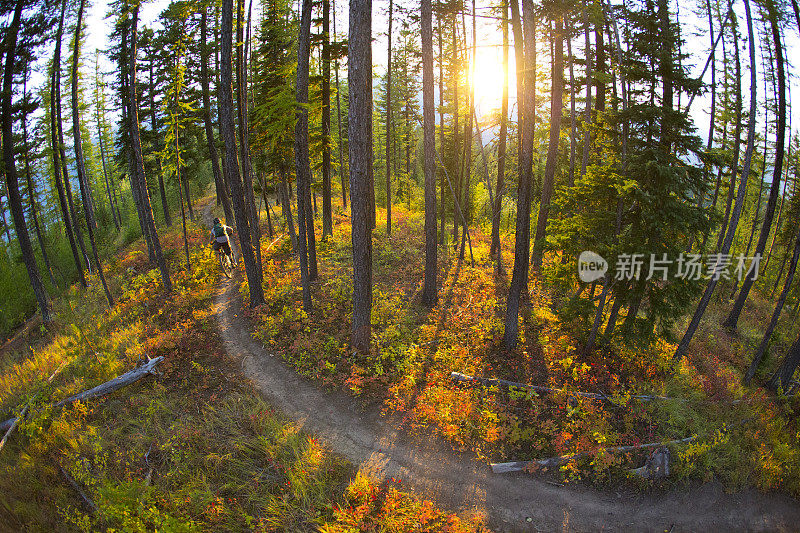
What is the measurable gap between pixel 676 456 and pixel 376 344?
27.3 ft

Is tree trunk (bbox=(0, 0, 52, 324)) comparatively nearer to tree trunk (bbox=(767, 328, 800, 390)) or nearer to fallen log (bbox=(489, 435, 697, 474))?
fallen log (bbox=(489, 435, 697, 474))

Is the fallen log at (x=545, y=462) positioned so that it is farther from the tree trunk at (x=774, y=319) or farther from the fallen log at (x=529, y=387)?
the tree trunk at (x=774, y=319)

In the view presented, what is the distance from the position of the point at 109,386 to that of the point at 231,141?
8.51 metres

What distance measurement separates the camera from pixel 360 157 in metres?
9.13

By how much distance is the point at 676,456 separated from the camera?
8086 mm

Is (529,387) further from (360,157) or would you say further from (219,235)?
(219,235)

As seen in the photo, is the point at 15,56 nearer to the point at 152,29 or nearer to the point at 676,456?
the point at 152,29

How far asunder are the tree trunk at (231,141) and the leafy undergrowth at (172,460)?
9.83ft

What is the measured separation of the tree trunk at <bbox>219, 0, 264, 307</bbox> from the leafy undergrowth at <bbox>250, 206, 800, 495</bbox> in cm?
117

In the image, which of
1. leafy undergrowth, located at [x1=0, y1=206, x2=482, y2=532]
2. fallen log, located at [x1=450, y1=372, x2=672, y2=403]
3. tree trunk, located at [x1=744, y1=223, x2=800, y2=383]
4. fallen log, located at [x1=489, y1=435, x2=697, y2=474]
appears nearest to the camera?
leafy undergrowth, located at [x1=0, y1=206, x2=482, y2=532]

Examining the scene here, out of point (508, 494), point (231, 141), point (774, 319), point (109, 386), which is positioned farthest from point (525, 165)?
point (109, 386)

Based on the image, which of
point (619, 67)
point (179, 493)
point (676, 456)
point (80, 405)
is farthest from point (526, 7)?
point (80, 405)

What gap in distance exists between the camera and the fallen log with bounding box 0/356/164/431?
8.55 metres

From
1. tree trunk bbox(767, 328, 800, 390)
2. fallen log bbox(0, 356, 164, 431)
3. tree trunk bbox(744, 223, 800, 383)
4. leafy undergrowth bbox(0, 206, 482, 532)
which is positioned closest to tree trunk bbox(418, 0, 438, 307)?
leafy undergrowth bbox(0, 206, 482, 532)
